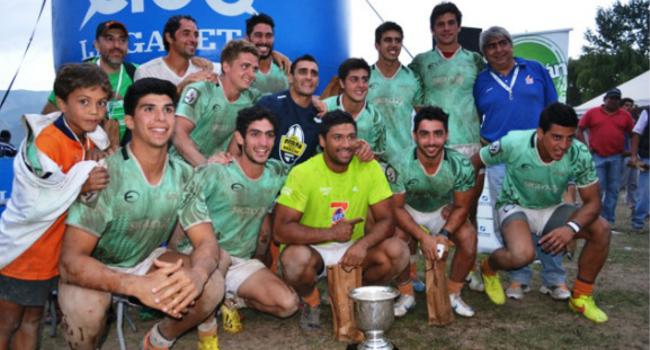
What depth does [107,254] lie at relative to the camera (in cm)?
360

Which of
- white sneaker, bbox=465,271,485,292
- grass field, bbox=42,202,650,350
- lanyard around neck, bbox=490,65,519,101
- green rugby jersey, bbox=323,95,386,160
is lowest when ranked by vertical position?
grass field, bbox=42,202,650,350

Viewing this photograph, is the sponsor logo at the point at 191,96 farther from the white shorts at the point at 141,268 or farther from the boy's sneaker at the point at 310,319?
the boy's sneaker at the point at 310,319

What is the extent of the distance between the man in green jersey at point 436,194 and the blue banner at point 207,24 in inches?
135

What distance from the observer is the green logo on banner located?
948 centimetres

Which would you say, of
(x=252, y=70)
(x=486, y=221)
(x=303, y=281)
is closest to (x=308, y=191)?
(x=303, y=281)

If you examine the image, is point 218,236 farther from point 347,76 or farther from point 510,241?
point 510,241

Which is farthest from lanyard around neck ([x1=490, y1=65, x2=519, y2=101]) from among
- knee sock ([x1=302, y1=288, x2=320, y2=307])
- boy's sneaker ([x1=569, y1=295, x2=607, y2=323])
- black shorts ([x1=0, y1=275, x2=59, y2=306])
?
black shorts ([x1=0, y1=275, x2=59, y2=306])

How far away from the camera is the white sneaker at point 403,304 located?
15.9 feet

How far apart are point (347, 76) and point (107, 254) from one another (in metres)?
2.85

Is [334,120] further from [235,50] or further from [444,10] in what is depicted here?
[444,10]

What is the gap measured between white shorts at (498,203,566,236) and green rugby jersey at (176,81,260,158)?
2.79 m

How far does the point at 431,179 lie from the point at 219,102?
216 cm

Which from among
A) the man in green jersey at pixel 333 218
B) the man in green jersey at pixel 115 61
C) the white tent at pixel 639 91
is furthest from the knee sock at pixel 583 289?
the white tent at pixel 639 91

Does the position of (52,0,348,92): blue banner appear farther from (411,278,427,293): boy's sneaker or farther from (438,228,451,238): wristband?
(438,228,451,238): wristband
